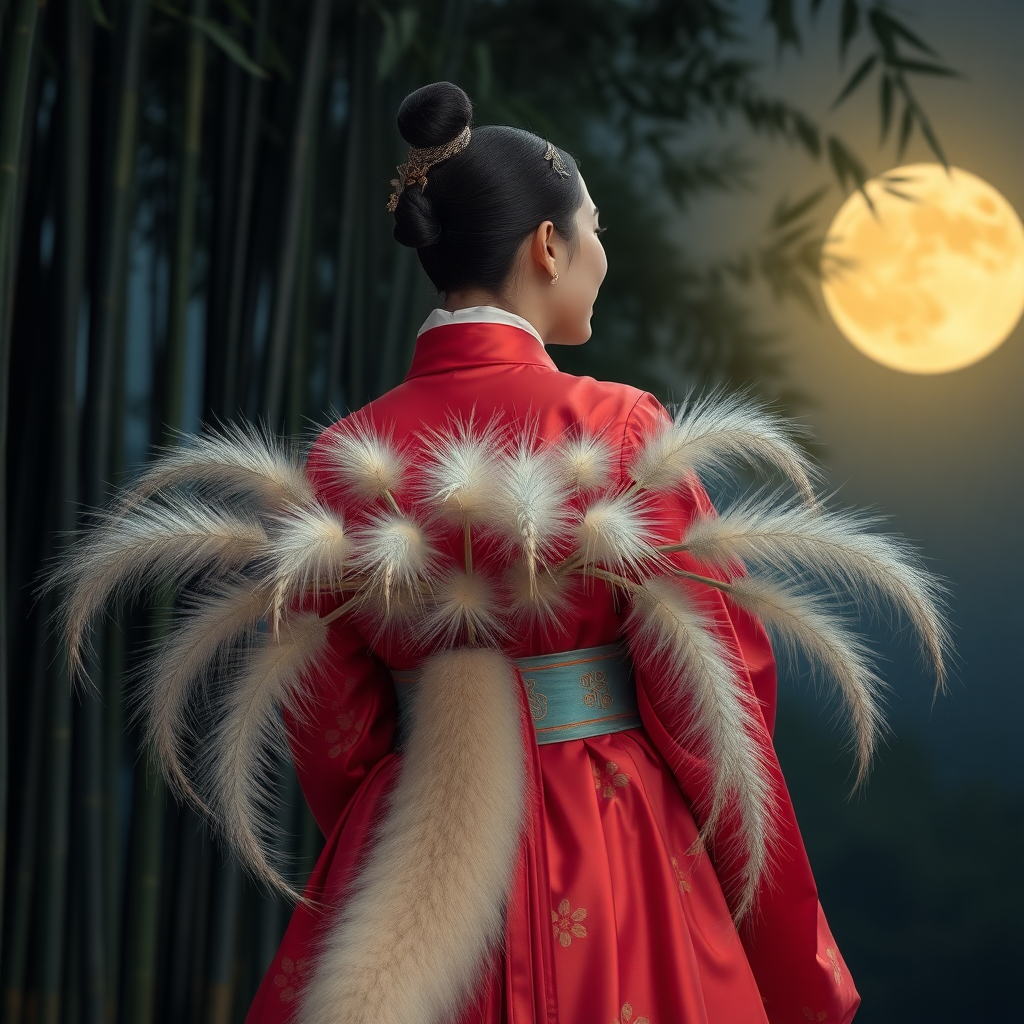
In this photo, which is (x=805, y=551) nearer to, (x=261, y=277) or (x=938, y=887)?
(x=261, y=277)

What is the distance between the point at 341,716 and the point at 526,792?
20 cm

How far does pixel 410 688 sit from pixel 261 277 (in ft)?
3.41

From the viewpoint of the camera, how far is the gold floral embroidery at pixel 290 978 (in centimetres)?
93

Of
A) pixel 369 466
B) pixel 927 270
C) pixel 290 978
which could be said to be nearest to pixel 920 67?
pixel 927 270

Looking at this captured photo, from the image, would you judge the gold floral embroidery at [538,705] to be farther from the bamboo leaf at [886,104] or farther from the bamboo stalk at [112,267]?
the bamboo leaf at [886,104]

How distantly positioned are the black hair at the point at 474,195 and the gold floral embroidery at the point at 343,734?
0.38m

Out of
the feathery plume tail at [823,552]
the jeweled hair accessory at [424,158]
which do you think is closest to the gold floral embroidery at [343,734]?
the feathery plume tail at [823,552]

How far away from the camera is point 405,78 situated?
199 centimetres

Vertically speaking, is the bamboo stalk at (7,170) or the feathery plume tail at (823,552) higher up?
the bamboo stalk at (7,170)

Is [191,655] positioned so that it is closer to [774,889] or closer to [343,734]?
[343,734]

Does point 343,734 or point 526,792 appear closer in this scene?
point 526,792

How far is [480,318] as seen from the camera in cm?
100

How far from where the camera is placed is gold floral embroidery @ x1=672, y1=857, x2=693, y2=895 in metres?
0.90

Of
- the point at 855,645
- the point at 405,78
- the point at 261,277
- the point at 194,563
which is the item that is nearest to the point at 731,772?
the point at 855,645
